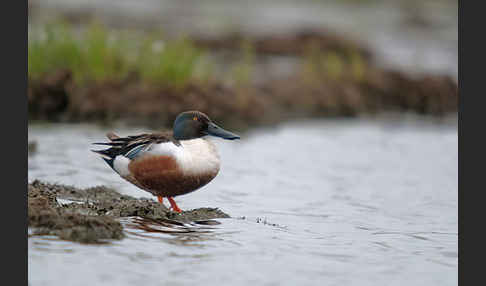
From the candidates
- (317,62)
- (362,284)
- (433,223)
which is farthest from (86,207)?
(317,62)

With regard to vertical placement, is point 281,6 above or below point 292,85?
above

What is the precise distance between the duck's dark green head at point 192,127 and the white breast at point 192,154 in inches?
3.9

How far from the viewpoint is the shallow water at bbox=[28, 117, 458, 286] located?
470 centimetres

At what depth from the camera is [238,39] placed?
59.8 feet

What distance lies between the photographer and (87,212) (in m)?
5.71

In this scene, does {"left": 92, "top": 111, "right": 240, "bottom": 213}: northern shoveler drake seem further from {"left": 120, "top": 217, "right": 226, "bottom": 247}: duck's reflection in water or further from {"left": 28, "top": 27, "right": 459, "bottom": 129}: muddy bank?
{"left": 28, "top": 27, "right": 459, "bottom": 129}: muddy bank

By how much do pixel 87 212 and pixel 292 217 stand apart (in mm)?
1860

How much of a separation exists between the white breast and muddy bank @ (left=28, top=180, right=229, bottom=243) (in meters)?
0.40

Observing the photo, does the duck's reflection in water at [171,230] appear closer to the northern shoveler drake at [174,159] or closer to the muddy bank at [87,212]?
the muddy bank at [87,212]

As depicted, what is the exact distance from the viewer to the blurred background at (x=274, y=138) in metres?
4.92

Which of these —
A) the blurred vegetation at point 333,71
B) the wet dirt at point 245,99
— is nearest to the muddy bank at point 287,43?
the blurred vegetation at point 333,71

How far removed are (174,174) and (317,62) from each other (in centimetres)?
980

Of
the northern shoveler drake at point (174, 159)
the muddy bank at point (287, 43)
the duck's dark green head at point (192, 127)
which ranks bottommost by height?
the northern shoveler drake at point (174, 159)

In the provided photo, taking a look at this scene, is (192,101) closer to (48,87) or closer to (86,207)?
(48,87)
